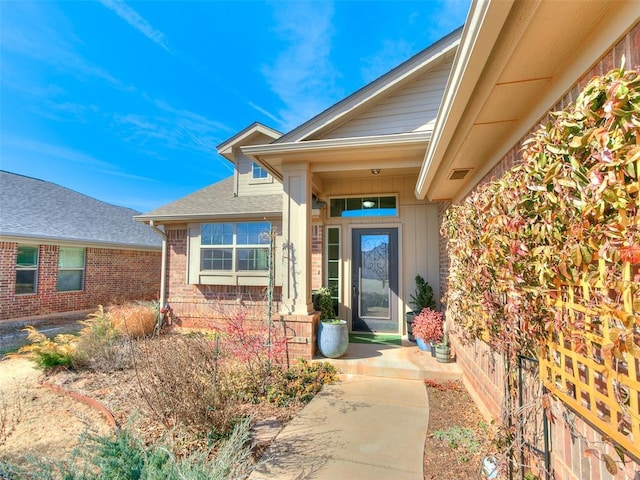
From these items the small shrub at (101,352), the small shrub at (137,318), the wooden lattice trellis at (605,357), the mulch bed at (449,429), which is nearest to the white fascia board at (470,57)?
the wooden lattice trellis at (605,357)

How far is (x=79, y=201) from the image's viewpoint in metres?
14.3

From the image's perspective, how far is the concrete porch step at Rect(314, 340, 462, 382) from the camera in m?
4.55

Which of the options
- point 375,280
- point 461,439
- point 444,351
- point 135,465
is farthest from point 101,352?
point 444,351

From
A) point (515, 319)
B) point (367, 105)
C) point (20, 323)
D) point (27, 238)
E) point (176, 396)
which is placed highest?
point (367, 105)

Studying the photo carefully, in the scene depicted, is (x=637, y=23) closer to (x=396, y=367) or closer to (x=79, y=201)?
(x=396, y=367)

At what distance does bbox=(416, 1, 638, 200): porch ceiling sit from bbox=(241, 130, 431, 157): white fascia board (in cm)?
139

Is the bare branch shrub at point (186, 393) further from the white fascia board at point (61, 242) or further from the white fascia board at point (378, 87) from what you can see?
the white fascia board at point (61, 242)

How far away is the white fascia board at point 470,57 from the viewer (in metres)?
1.70

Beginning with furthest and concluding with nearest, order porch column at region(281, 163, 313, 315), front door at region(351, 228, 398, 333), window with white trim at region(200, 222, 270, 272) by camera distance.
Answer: window with white trim at region(200, 222, 270, 272), front door at region(351, 228, 398, 333), porch column at region(281, 163, 313, 315)

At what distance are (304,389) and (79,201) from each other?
15909mm

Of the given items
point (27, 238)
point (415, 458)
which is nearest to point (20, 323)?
point (27, 238)

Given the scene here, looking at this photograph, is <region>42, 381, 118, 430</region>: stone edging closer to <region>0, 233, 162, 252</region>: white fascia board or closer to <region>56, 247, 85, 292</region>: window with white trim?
<region>0, 233, 162, 252</region>: white fascia board

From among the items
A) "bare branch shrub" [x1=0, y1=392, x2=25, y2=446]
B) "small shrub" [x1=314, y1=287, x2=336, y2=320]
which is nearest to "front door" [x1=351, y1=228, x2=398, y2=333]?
"small shrub" [x1=314, y1=287, x2=336, y2=320]

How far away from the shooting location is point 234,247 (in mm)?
7863
